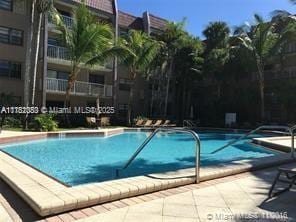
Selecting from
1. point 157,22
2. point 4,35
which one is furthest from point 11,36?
point 157,22

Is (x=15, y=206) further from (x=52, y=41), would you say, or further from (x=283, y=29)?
(x=283, y=29)

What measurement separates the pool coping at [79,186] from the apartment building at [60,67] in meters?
17.8

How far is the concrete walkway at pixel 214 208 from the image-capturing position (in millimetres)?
4938

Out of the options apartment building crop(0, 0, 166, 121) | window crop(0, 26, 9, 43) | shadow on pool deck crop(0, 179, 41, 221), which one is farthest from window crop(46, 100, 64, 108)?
shadow on pool deck crop(0, 179, 41, 221)

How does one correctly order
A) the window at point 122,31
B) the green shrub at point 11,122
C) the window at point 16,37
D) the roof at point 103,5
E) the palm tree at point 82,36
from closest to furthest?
the green shrub at point 11,122 < the palm tree at point 82,36 < the window at point 16,37 < the roof at point 103,5 < the window at point 122,31

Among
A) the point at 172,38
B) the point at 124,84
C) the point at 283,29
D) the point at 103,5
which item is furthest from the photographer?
the point at 124,84

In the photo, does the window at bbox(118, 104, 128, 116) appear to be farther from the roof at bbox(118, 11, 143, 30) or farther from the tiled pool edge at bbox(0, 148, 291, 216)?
the tiled pool edge at bbox(0, 148, 291, 216)

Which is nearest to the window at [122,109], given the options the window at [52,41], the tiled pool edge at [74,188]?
the window at [52,41]

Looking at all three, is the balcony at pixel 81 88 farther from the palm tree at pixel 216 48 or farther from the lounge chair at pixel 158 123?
the palm tree at pixel 216 48

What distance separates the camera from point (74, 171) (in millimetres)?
9820

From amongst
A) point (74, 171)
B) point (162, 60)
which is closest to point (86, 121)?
point (162, 60)

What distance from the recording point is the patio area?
196 inches

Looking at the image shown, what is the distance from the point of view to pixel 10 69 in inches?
1021

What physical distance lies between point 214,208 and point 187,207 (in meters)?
0.41
